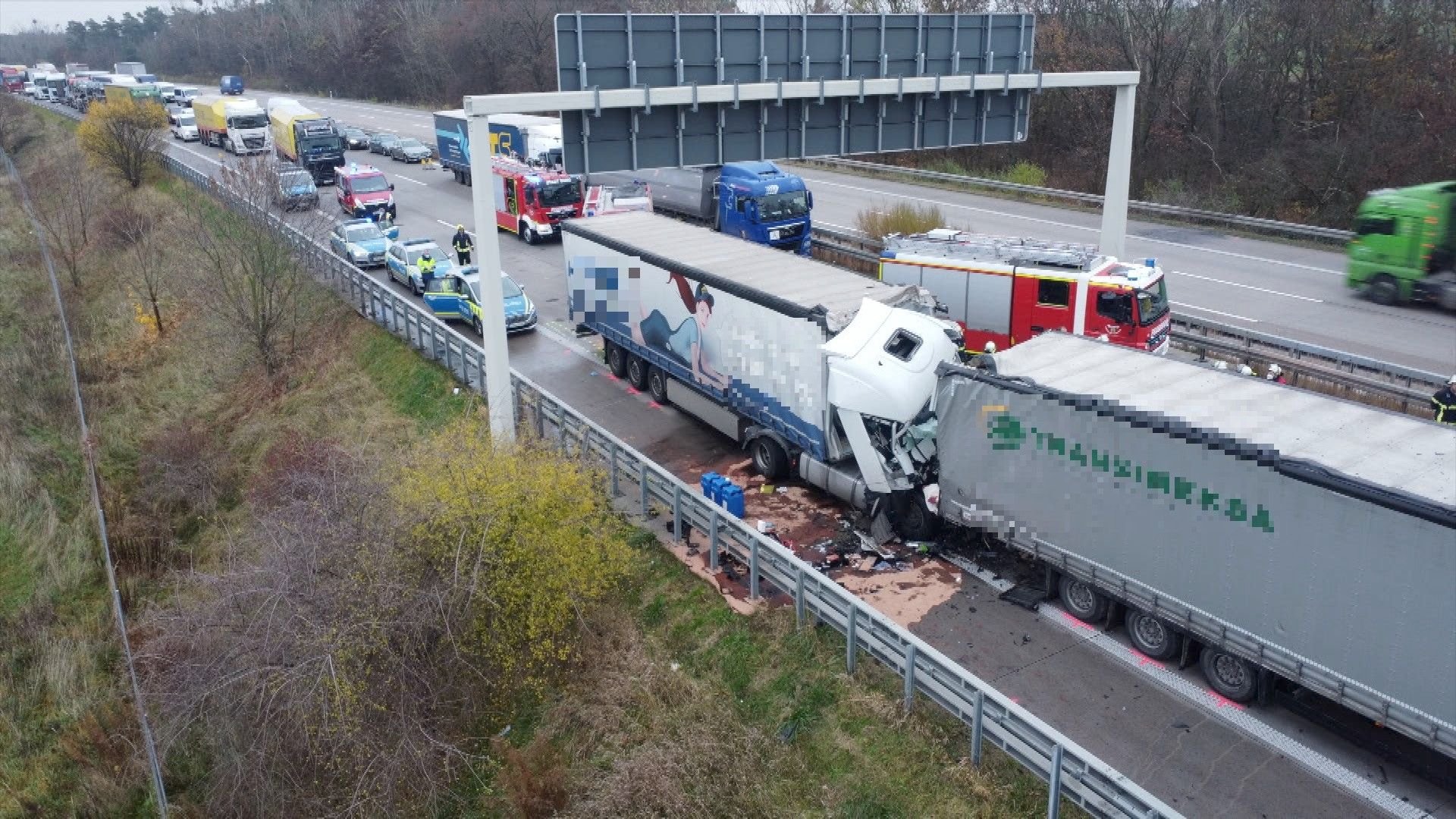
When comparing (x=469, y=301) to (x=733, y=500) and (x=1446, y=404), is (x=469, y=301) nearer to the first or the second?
(x=733, y=500)

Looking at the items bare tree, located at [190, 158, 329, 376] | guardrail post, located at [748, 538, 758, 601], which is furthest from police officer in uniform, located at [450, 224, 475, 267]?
guardrail post, located at [748, 538, 758, 601]

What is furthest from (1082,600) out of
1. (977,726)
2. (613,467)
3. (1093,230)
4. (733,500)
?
(1093,230)

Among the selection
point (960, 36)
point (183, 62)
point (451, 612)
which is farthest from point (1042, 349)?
point (183, 62)

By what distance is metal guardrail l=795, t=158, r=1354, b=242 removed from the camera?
97.5 feet

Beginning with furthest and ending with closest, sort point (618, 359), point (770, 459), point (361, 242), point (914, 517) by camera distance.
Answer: point (361, 242) → point (618, 359) → point (770, 459) → point (914, 517)

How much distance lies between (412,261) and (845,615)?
19.3 m

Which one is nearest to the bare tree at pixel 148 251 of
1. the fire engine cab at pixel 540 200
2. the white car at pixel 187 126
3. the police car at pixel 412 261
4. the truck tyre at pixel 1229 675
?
the police car at pixel 412 261

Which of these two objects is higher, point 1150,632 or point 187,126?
point 187,126

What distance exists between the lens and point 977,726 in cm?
923

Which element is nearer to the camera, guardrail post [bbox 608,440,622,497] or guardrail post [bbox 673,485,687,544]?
guardrail post [bbox 673,485,687,544]

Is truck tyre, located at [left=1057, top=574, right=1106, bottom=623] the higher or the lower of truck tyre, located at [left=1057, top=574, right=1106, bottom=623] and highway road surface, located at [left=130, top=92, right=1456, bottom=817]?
the higher

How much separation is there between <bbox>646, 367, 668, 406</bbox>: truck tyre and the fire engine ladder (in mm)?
5687

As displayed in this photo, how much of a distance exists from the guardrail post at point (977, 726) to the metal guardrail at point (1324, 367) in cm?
1090

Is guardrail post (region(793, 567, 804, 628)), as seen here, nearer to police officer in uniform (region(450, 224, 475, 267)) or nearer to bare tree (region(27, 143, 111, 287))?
police officer in uniform (region(450, 224, 475, 267))
